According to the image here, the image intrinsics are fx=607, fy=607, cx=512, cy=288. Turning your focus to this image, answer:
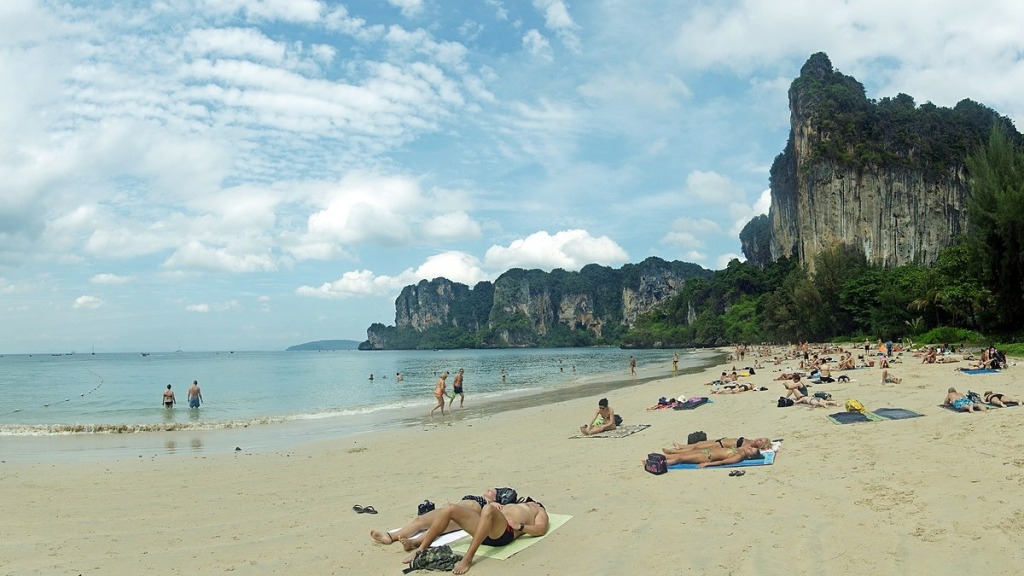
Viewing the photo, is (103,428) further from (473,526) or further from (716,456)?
(716,456)

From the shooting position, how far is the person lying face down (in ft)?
28.0

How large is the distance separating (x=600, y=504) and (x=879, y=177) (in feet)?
285

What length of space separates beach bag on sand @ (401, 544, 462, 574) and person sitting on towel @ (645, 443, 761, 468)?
425 centimetres

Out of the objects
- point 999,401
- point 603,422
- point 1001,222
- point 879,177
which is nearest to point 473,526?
point 603,422

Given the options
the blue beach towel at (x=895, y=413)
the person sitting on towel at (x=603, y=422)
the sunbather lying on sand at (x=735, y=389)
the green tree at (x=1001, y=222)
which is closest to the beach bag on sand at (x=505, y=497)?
the person sitting on towel at (x=603, y=422)

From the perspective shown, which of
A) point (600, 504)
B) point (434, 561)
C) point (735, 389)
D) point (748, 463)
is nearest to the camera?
point (434, 561)

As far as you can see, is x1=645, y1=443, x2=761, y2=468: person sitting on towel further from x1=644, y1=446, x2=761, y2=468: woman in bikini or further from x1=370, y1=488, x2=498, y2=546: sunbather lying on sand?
x1=370, y1=488, x2=498, y2=546: sunbather lying on sand

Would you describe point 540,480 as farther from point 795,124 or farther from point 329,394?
point 795,124

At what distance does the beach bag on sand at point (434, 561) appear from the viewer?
218 inches

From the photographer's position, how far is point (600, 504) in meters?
7.27

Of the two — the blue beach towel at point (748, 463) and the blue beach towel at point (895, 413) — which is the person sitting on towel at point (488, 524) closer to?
the blue beach towel at point (748, 463)

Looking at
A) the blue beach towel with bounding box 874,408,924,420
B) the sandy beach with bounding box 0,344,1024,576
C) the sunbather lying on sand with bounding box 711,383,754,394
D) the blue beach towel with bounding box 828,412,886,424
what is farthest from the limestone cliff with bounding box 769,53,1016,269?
the blue beach towel with bounding box 828,412,886,424

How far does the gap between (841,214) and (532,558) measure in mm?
86476

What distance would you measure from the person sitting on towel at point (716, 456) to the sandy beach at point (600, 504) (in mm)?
364
